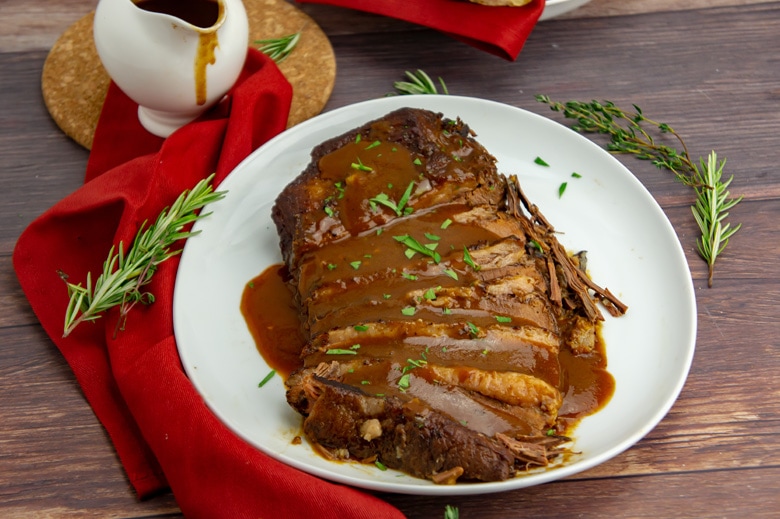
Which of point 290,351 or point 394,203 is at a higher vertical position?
point 394,203

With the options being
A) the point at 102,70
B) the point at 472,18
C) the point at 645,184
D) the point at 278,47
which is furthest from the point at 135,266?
the point at 645,184

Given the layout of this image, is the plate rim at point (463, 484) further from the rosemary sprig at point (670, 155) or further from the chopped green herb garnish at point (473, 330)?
the chopped green herb garnish at point (473, 330)

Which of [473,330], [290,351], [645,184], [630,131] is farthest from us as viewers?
[630,131]

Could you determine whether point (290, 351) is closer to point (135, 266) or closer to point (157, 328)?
point (157, 328)

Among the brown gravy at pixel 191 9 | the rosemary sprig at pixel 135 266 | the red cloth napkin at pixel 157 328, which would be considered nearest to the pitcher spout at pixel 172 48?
the brown gravy at pixel 191 9

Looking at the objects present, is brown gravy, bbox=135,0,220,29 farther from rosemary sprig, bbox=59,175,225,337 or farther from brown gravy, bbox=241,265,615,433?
brown gravy, bbox=241,265,615,433

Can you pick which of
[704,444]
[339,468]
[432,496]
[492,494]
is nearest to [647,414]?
[704,444]

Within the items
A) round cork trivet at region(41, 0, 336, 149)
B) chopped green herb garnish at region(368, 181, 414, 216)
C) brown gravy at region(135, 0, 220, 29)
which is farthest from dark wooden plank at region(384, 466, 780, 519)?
brown gravy at region(135, 0, 220, 29)
